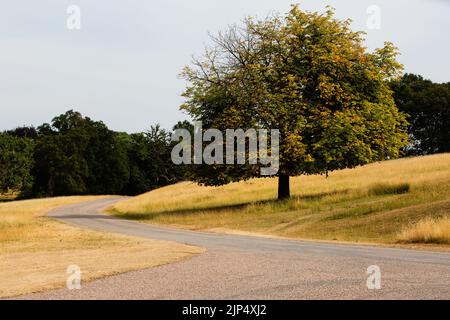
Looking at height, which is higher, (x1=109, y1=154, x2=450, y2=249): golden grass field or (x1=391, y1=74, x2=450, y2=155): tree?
(x1=391, y1=74, x2=450, y2=155): tree

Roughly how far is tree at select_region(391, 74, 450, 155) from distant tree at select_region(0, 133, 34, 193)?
2677 inches

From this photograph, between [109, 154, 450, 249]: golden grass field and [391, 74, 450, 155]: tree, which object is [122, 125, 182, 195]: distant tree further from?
[109, 154, 450, 249]: golden grass field

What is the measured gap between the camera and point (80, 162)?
378ft

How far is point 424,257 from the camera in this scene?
17.2m

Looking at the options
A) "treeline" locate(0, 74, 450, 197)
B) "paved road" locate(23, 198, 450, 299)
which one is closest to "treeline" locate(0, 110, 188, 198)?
"treeline" locate(0, 74, 450, 197)

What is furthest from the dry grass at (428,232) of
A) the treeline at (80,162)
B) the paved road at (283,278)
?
the treeline at (80,162)

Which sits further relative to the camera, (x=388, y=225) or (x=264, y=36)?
(x=264, y=36)

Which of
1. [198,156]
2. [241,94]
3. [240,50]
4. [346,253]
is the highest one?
[240,50]

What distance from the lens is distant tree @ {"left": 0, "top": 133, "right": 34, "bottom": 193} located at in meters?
109

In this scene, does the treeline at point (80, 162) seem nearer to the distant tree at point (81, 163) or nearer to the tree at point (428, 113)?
the distant tree at point (81, 163)

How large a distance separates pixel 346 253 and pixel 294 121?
848 inches
